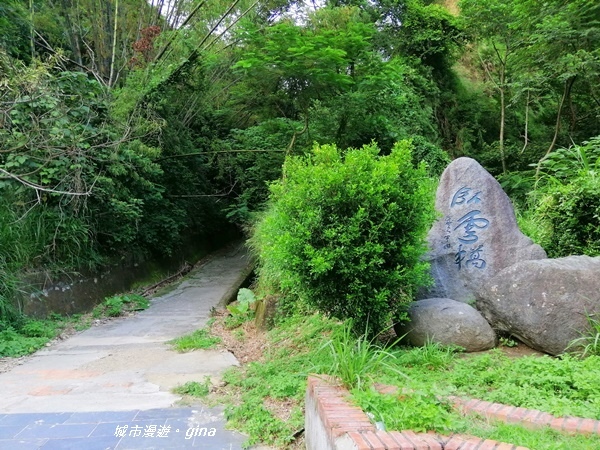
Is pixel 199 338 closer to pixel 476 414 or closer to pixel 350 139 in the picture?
pixel 476 414

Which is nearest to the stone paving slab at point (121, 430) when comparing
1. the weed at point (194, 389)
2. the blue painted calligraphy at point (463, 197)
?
the weed at point (194, 389)

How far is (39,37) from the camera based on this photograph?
9367 millimetres

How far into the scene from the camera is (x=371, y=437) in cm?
219

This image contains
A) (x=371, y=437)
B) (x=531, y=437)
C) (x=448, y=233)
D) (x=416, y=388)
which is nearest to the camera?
(x=371, y=437)

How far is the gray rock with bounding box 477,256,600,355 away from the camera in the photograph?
3.84 m

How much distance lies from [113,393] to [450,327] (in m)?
3.11

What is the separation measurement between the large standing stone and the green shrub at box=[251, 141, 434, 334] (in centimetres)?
95

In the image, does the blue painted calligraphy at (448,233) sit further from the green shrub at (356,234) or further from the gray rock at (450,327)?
the green shrub at (356,234)

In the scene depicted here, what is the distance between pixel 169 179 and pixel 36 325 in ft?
19.3

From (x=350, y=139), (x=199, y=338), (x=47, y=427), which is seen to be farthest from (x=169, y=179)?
(x=47, y=427)

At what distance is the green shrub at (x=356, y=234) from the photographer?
3697 mm

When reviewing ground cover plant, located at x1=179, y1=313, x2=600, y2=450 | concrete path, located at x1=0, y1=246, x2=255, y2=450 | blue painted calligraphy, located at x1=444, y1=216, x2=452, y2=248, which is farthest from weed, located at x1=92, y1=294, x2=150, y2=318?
blue painted calligraphy, located at x1=444, y1=216, x2=452, y2=248

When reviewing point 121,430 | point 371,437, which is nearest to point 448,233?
point 371,437

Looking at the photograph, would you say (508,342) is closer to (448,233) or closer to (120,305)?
(448,233)
